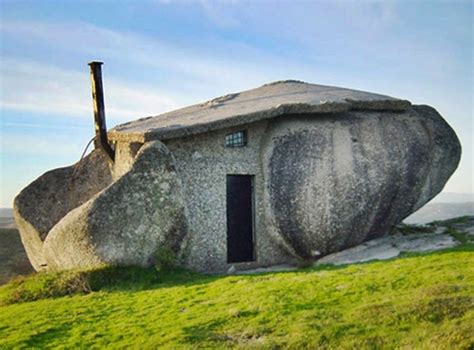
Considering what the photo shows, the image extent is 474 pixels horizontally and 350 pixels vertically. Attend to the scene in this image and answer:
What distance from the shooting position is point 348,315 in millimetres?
10102

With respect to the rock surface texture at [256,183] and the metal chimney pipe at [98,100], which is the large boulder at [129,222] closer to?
the rock surface texture at [256,183]

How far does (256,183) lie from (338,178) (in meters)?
2.51

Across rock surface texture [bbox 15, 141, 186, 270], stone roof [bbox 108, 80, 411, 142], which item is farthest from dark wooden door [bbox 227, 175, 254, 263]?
rock surface texture [bbox 15, 141, 186, 270]

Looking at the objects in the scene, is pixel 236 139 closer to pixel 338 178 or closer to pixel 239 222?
pixel 239 222

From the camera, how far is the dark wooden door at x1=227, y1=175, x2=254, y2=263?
1873 cm

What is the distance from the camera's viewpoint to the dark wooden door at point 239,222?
18.7 meters

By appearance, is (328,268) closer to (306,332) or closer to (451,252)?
Answer: (451,252)

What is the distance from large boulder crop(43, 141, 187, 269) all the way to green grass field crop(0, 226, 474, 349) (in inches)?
20.0

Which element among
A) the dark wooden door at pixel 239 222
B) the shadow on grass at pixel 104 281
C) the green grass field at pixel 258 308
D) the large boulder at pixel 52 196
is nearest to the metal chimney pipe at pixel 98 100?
the large boulder at pixel 52 196

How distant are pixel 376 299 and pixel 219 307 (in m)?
3.00

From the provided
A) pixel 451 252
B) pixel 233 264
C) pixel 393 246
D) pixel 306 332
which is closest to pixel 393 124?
pixel 393 246

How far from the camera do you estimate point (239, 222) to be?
19.0m

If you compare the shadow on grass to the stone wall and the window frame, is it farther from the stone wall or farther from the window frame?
the window frame

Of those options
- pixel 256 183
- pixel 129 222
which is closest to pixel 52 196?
pixel 129 222
